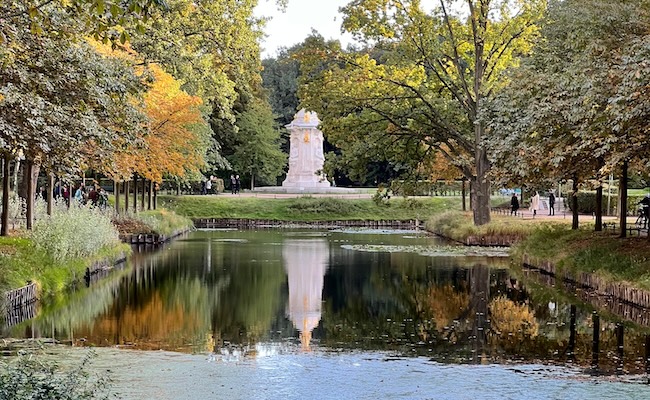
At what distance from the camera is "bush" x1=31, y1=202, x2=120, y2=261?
829 inches

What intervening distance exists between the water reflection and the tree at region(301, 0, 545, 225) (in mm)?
8803

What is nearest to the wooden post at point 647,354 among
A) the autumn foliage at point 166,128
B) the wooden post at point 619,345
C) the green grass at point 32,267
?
the wooden post at point 619,345

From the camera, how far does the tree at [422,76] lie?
3622 cm

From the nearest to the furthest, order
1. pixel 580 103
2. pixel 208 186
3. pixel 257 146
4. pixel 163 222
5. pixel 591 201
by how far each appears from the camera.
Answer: pixel 580 103, pixel 163 222, pixel 591 201, pixel 208 186, pixel 257 146

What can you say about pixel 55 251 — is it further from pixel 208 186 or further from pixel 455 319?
pixel 208 186

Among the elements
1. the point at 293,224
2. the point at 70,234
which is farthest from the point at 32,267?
the point at 293,224

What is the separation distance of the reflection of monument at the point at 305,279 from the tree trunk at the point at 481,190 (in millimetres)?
6225

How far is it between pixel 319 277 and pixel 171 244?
14342 mm

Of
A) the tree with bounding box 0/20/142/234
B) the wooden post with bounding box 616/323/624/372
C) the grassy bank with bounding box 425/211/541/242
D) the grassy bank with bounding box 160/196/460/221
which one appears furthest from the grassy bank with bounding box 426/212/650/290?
the grassy bank with bounding box 160/196/460/221

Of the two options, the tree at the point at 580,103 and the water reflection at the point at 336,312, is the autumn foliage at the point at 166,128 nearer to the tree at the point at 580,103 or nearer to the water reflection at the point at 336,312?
the water reflection at the point at 336,312

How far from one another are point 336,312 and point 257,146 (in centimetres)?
5287

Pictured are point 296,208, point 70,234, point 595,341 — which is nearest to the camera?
point 595,341

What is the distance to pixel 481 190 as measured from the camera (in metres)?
37.5

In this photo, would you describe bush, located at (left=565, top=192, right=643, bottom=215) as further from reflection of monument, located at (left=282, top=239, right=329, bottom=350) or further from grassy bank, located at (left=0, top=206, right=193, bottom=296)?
grassy bank, located at (left=0, top=206, right=193, bottom=296)
